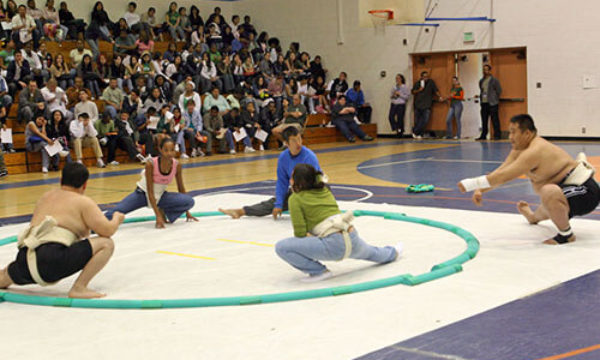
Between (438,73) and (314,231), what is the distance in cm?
1701

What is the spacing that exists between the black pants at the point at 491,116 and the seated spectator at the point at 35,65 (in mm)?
11077

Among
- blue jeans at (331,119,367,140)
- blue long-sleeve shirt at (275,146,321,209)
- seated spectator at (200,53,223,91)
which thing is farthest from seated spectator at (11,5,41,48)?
blue long-sleeve shirt at (275,146,321,209)

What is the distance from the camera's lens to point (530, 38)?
18.8 metres

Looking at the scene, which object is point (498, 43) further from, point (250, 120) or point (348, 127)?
point (250, 120)

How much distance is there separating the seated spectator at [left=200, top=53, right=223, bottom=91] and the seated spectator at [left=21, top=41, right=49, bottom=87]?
417 cm

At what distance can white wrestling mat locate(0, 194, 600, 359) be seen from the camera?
386 centimetres

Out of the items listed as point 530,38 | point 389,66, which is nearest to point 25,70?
point 389,66

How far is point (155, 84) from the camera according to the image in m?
18.7

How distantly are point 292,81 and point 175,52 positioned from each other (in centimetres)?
344

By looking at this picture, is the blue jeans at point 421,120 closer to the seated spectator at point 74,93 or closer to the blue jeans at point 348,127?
the blue jeans at point 348,127

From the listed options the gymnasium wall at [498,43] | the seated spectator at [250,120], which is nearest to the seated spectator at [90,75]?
the seated spectator at [250,120]

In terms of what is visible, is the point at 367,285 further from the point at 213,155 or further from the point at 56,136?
the point at 213,155

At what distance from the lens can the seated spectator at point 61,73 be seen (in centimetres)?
1730

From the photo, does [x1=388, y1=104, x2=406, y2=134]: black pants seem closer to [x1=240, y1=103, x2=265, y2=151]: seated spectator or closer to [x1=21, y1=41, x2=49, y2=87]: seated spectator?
[x1=240, y1=103, x2=265, y2=151]: seated spectator
